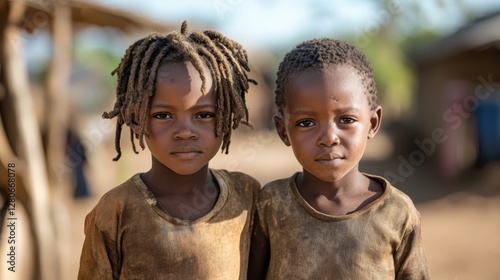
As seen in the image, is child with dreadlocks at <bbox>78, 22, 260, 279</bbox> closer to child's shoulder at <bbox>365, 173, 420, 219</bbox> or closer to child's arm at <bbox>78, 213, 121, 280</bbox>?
child's arm at <bbox>78, 213, 121, 280</bbox>

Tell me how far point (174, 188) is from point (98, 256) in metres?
0.37

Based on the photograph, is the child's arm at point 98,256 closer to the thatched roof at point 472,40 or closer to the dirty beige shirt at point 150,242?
the dirty beige shirt at point 150,242

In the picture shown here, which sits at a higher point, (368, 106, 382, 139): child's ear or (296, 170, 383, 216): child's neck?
(368, 106, 382, 139): child's ear

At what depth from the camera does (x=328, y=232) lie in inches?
89.8

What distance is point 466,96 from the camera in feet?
44.3

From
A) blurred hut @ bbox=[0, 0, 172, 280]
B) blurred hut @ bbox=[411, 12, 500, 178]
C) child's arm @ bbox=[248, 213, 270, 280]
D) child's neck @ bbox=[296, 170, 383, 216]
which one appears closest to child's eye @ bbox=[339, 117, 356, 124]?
child's neck @ bbox=[296, 170, 383, 216]

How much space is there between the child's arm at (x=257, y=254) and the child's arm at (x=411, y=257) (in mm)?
505

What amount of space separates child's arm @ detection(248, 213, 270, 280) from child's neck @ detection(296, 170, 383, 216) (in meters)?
0.24

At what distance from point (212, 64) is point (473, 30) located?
11203 mm

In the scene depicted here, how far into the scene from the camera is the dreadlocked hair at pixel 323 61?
2.30 meters

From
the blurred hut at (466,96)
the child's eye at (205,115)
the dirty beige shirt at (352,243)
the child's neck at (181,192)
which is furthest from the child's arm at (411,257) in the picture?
the blurred hut at (466,96)

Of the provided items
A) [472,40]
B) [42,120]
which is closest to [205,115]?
[42,120]

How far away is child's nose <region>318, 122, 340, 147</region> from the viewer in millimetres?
2197

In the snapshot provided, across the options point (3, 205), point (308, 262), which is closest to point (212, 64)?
point (308, 262)
